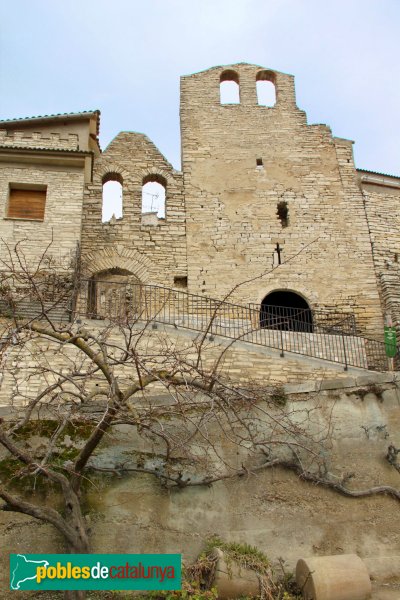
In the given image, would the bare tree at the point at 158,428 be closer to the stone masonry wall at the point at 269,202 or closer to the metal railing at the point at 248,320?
the metal railing at the point at 248,320

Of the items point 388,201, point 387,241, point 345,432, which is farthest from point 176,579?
point 388,201

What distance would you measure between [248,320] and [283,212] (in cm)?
444

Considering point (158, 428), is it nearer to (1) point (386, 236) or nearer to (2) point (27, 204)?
(2) point (27, 204)

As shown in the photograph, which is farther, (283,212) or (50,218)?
(283,212)

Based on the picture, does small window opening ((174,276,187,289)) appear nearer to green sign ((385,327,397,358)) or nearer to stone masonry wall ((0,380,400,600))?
green sign ((385,327,397,358))

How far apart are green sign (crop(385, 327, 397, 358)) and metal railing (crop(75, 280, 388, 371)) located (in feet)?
0.82

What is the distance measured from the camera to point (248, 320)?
15594mm

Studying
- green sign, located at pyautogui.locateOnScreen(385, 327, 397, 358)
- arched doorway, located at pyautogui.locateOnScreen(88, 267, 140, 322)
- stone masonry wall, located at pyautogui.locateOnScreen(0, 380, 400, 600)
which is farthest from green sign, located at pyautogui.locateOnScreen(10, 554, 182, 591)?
green sign, located at pyautogui.locateOnScreen(385, 327, 397, 358)

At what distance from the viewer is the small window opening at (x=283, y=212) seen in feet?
60.4

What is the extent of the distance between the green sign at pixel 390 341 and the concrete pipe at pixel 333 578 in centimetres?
694

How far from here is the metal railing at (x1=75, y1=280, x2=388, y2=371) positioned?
13117 mm

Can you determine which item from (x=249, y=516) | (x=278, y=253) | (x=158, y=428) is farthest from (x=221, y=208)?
(x=249, y=516)

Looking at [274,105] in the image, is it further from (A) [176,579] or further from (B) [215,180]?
(A) [176,579]

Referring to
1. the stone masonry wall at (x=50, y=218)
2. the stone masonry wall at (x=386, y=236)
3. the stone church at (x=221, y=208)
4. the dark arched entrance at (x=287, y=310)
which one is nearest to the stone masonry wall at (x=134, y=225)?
the stone church at (x=221, y=208)
